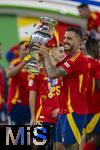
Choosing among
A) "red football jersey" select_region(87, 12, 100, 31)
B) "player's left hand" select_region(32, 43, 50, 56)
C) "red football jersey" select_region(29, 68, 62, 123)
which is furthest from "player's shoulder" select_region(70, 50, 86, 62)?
"red football jersey" select_region(87, 12, 100, 31)

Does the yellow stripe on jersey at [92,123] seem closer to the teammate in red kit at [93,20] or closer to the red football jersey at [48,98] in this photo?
the red football jersey at [48,98]

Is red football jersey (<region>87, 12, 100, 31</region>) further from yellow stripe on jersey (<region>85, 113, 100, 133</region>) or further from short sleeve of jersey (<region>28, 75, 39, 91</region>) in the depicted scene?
yellow stripe on jersey (<region>85, 113, 100, 133</region>)

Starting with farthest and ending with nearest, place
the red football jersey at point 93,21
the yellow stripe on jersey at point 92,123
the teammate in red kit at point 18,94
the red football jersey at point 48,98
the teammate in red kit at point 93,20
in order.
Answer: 1. the red football jersey at point 93,21
2. the teammate in red kit at point 93,20
3. the teammate in red kit at point 18,94
4. the yellow stripe on jersey at point 92,123
5. the red football jersey at point 48,98

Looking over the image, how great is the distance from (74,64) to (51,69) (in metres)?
0.41

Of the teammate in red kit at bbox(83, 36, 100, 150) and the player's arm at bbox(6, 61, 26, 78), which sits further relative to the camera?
the player's arm at bbox(6, 61, 26, 78)

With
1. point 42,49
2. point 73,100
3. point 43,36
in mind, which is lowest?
point 73,100

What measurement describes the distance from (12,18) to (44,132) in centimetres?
1181

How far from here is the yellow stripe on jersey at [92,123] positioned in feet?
35.8

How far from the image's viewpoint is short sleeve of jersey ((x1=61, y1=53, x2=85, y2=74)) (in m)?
9.59

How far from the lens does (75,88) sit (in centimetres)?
974

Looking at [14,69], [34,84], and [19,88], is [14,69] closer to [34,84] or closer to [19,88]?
[19,88]

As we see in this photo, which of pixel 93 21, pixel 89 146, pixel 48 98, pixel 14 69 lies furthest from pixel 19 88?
pixel 89 146

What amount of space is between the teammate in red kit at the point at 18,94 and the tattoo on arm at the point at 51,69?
389cm

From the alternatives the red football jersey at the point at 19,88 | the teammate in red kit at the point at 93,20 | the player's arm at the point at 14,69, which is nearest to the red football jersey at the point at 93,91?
the player's arm at the point at 14,69
